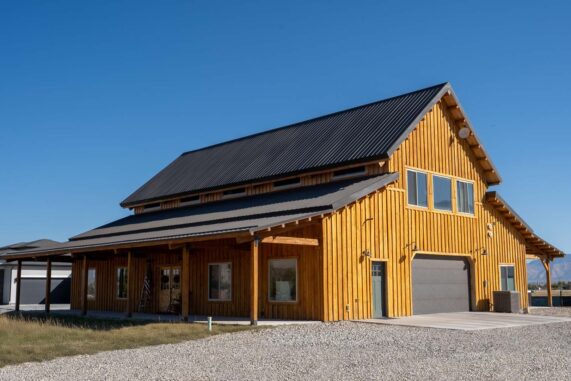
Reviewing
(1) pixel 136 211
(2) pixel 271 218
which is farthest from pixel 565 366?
(1) pixel 136 211

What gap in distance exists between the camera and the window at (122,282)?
2545cm

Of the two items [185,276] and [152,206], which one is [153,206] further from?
[185,276]

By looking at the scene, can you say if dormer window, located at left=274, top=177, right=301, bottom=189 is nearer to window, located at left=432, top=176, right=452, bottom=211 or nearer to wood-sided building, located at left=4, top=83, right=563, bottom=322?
wood-sided building, located at left=4, top=83, right=563, bottom=322

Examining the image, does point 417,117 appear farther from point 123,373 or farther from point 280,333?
point 123,373

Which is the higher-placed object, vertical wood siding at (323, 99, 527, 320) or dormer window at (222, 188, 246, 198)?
dormer window at (222, 188, 246, 198)

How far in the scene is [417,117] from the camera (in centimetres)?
2136

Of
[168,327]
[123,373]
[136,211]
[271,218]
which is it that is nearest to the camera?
[123,373]

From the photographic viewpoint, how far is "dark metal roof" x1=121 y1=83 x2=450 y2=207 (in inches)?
835

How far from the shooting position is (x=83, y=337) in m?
14.5

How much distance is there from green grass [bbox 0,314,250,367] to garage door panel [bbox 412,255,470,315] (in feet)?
24.9

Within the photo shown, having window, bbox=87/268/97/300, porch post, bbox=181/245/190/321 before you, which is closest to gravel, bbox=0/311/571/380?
porch post, bbox=181/245/190/321

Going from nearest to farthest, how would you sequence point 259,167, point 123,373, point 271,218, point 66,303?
point 123,373 → point 271,218 → point 259,167 → point 66,303

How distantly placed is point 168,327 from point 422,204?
9731 mm

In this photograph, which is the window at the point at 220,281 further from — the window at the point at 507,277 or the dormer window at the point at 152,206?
the window at the point at 507,277
